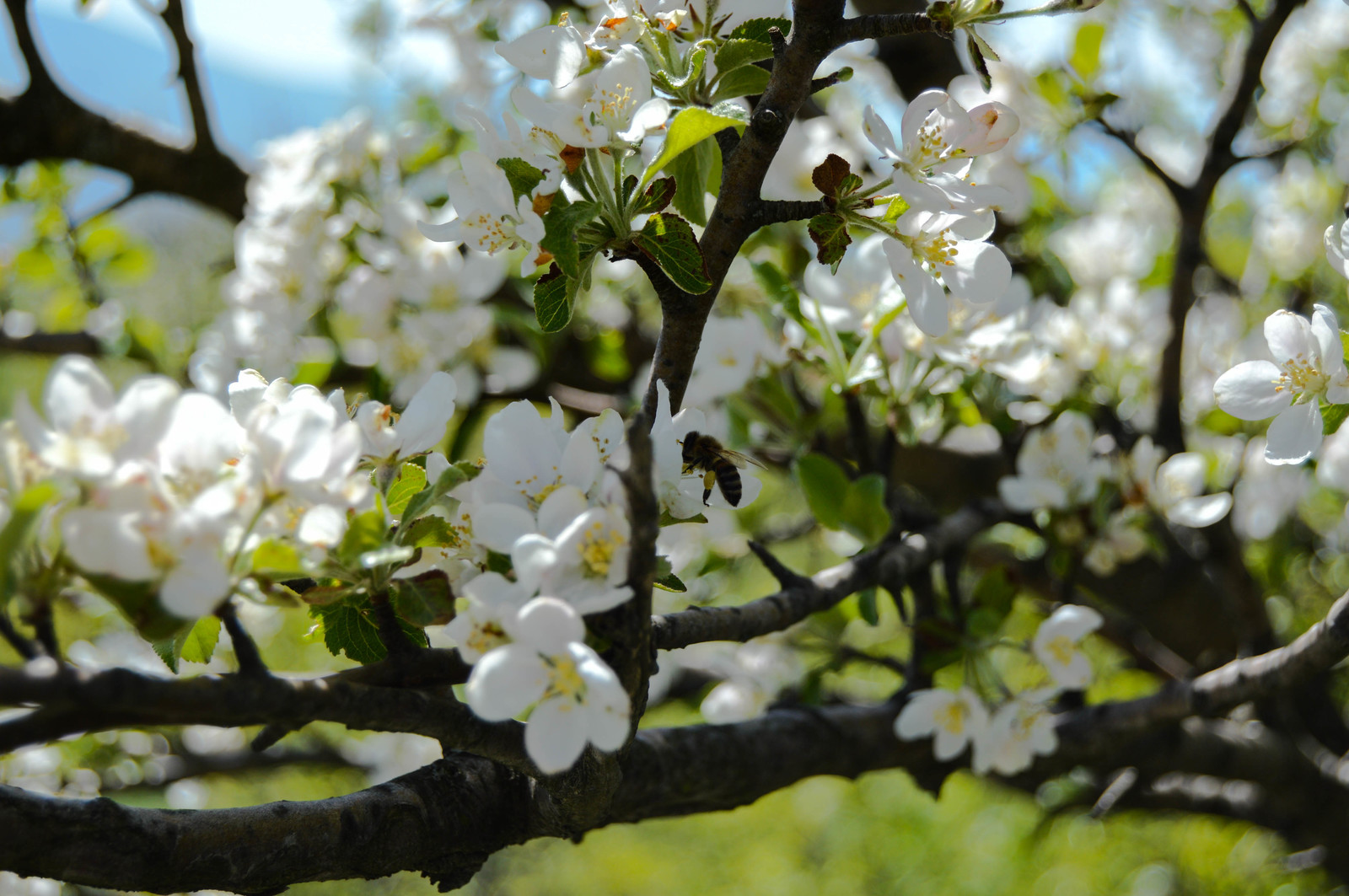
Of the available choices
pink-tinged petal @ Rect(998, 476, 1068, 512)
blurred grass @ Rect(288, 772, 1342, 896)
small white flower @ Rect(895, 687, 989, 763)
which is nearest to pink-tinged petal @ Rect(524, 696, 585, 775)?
small white flower @ Rect(895, 687, 989, 763)

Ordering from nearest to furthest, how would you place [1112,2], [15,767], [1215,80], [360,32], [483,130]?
[483,130]
[15,767]
[1112,2]
[1215,80]
[360,32]

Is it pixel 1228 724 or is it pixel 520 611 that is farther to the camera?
pixel 1228 724

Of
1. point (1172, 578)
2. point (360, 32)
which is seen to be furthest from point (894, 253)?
point (360, 32)

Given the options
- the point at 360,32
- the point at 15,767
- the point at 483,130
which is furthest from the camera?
the point at 360,32

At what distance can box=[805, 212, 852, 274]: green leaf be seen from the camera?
1.84 feet

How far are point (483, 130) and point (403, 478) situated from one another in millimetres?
212

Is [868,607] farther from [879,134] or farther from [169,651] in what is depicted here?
[169,651]

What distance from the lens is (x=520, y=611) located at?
42 centimetres

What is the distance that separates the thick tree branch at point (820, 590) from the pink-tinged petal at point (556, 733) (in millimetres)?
109

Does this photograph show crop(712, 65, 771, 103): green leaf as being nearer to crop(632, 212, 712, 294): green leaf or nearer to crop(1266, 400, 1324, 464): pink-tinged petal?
crop(632, 212, 712, 294): green leaf

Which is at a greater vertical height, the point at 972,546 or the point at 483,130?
the point at 483,130

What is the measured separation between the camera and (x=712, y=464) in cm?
66

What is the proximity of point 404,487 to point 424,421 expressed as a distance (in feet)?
0.14

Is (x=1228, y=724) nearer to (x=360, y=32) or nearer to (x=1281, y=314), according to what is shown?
(x=1281, y=314)
